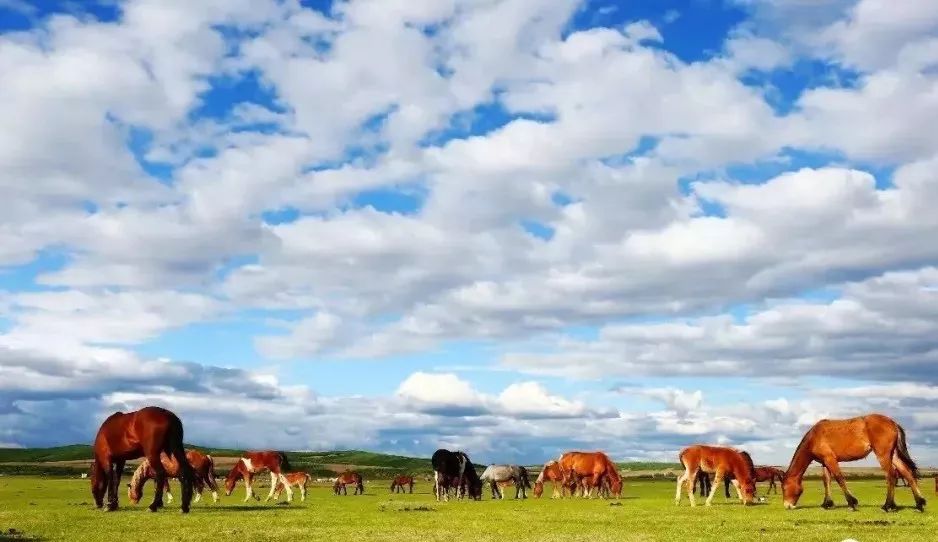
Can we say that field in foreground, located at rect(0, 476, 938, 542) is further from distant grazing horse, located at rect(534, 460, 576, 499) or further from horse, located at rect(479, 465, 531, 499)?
horse, located at rect(479, 465, 531, 499)

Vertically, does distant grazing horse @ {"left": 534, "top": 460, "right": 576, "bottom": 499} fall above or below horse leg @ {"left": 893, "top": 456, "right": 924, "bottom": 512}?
below

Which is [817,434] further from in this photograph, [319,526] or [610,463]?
[610,463]

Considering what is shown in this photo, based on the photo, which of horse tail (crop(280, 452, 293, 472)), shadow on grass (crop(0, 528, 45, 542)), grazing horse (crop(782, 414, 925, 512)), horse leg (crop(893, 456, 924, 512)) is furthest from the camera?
horse tail (crop(280, 452, 293, 472))

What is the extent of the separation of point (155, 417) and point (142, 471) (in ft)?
32.2

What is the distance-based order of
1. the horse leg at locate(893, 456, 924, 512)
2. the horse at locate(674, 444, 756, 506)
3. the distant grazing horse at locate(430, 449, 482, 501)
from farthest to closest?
the distant grazing horse at locate(430, 449, 482, 501)
the horse at locate(674, 444, 756, 506)
the horse leg at locate(893, 456, 924, 512)

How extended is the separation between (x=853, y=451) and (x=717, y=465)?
24.8ft

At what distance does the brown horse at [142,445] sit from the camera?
1150 inches

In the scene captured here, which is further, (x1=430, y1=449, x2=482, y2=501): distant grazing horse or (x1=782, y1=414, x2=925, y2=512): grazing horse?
(x1=430, y1=449, x2=482, y2=501): distant grazing horse

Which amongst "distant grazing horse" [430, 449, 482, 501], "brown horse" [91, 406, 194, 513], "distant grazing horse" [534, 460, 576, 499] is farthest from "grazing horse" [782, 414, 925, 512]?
"distant grazing horse" [534, 460, 576, 499]

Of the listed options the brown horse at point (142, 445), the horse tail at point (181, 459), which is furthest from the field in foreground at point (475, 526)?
the brown horse at point (142, 445)

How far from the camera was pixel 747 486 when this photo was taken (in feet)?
125

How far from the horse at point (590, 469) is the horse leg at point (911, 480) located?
25337 millimetres

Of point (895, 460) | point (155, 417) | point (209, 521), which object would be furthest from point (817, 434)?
point (155, 417)

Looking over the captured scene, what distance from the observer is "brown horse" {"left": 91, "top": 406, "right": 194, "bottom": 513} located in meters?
29.2
